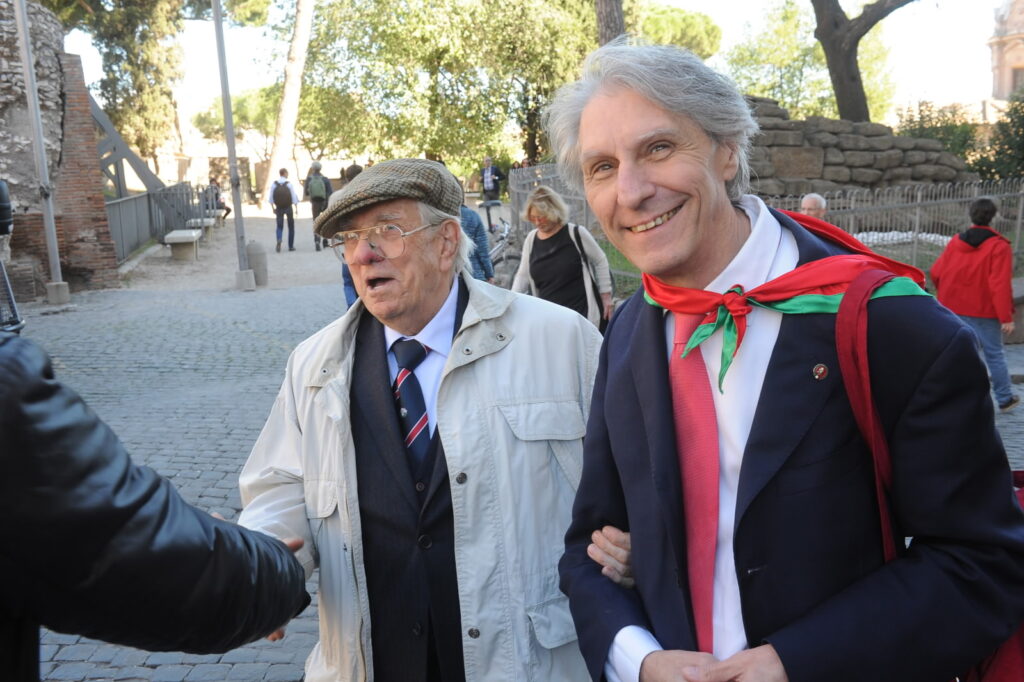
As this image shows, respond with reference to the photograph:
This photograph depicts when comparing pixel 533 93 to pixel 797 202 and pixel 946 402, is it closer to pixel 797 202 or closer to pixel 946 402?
pixel 797 202

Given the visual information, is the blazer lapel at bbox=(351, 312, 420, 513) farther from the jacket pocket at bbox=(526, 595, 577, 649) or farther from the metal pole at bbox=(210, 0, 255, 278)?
the metal pole at bbox=(210, 0, 255, 278)

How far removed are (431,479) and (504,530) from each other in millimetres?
226

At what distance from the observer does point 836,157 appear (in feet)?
55.0

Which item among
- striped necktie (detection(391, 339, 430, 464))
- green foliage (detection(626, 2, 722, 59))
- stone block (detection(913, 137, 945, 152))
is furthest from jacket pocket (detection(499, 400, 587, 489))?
green foliage (detection(626, 2, 722, 59))

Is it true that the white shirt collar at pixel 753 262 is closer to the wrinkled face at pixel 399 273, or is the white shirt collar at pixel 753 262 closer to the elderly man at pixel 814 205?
the wrinkled face at pixel 399 273

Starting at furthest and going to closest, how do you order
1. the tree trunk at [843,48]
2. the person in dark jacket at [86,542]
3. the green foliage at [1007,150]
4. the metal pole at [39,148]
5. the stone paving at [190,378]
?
the green foliage at [1007,150] < the tree trunk at [843,48] < the metal pole at [39,148] < the stone paving at [190,378] < the person in dark jacket at [86,542]

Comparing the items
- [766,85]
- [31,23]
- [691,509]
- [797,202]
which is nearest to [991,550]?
→ [691,509]

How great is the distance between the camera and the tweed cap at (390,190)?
2.56 m

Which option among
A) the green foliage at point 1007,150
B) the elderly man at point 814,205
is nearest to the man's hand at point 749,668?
the elderly man at point 814,205

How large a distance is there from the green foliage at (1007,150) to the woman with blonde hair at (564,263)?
15881 millimetres

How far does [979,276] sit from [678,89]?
23.4 ft

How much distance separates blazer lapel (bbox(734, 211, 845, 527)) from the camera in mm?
1632

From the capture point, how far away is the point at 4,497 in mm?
1158

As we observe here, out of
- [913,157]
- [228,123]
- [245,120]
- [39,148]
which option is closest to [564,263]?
[39,148]
